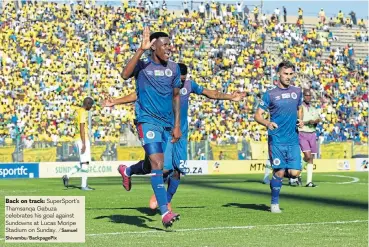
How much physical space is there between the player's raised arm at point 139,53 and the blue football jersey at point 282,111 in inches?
140

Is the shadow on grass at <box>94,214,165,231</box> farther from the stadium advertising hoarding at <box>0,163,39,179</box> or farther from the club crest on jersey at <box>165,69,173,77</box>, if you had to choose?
the stadium advertising hoarding at <box>0,163,39,179</box>

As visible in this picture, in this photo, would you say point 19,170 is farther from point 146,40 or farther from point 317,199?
point 146,40

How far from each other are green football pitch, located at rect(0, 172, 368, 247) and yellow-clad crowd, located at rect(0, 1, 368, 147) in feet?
60.7

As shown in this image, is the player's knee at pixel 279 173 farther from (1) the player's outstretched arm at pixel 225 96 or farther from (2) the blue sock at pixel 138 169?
(2) the blue sock at pixel 138 169

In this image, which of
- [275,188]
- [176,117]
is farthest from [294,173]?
[176,117]

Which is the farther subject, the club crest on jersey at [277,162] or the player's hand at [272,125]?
the club crest on jersey at [277,162]

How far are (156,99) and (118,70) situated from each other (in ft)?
111

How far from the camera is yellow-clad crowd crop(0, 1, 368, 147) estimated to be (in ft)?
134

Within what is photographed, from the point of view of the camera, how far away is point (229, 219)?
530 inches

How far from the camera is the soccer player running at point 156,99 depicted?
1180 cm

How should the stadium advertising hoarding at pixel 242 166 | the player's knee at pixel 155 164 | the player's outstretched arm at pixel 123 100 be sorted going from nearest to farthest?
the player's knee at pixel 155 164 → the player's outstretched arm at pixel 123 100 → the stadium advertising hoarding at pixel 242 166

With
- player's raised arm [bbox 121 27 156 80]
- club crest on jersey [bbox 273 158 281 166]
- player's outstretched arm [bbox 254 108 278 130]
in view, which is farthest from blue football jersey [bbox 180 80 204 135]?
player's raised arm [bbox 121 27 156 80]

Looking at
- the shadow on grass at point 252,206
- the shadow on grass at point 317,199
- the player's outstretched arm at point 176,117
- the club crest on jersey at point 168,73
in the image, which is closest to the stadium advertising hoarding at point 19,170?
the shadow on grass at point 317,199

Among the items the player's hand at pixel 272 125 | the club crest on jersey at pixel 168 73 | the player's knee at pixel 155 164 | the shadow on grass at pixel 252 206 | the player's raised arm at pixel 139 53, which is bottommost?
the shadow on grass at pixel 252 206
